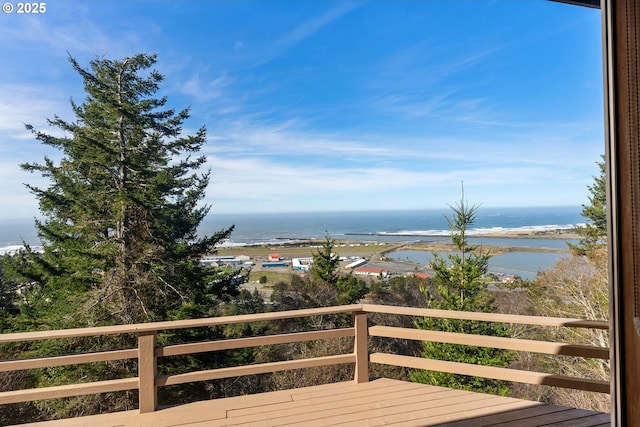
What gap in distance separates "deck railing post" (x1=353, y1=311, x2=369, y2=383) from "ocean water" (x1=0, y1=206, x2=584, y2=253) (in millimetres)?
8016

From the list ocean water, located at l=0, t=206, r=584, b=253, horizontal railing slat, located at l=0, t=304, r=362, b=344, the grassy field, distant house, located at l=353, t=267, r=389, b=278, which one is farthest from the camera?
distant house, located at l=353, t=267, r=389, b=278

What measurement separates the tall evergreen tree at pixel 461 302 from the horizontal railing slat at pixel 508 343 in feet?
23.5

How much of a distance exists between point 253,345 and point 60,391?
120 centimetres

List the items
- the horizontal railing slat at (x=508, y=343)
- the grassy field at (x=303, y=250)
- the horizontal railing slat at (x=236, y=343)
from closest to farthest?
the horizontal railing slat at (x=508, y=343), the horizontal railing slat at (x=236, y=343), the grassy field at (x=303, y=250)

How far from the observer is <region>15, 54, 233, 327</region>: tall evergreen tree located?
27.7 feet

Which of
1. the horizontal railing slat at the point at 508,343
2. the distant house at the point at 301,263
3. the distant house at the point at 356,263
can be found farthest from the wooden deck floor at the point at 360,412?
the distant house at the point at 356,263

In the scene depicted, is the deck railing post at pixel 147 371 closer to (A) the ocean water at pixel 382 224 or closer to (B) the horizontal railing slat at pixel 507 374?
(B) the horizontal railing slat at pixel 507 374

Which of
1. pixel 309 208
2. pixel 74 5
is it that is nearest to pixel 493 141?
pixel 309 208

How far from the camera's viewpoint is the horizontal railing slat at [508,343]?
2.15 meters

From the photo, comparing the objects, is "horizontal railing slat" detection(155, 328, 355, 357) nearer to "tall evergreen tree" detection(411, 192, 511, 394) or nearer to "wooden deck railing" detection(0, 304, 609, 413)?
"wooden deck railing" detection(0, 304, 609, 413)

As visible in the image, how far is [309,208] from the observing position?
593 inches

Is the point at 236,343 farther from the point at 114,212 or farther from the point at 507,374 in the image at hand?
the point at 114,212

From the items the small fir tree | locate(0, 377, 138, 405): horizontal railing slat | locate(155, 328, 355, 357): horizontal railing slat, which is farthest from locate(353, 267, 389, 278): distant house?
locate(0, 377, 138, 405): horizontal railing slat

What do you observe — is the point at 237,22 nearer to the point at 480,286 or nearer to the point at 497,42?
the point at 497,42
